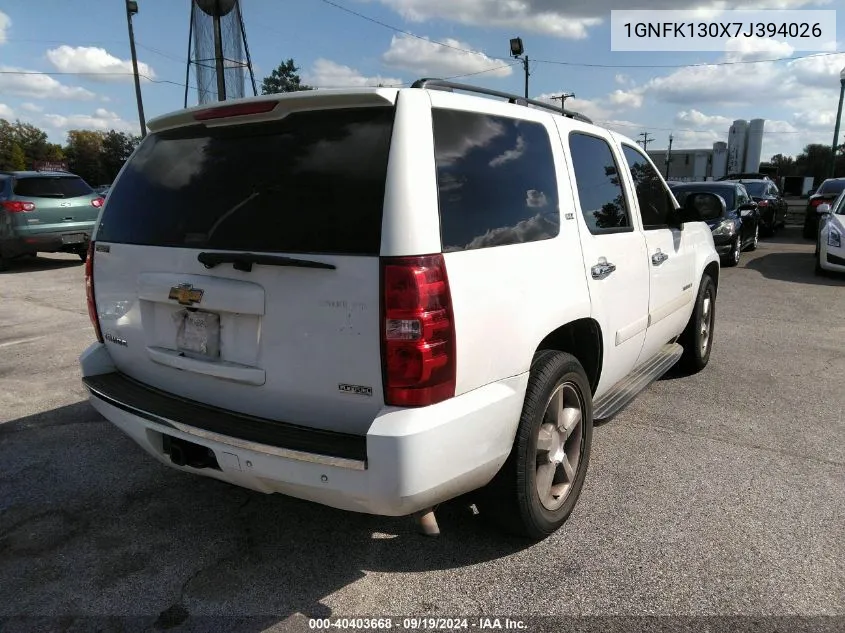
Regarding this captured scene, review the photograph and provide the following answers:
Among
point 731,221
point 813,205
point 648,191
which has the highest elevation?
point 648,191

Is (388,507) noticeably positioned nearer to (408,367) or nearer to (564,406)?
(408,367)

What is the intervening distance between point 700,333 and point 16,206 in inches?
450

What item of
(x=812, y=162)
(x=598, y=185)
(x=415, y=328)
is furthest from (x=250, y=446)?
(x=812, y=162)

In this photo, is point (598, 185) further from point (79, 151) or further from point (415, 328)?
point (79, 151)

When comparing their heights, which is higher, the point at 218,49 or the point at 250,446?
the point at 218,49

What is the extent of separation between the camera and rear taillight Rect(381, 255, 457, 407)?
2.03 m

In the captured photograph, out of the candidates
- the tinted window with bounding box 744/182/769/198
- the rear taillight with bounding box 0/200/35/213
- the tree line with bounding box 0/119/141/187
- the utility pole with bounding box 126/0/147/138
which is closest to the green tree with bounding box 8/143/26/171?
the tree line with bounding box 0/119/141/187

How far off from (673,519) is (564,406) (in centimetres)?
77

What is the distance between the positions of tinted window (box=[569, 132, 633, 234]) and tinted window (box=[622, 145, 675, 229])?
309 mm

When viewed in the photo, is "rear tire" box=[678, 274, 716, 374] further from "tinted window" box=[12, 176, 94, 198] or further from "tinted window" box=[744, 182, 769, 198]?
"tinted window" box=[744, 182, 769, 198]

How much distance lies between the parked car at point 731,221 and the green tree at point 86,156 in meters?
98.4

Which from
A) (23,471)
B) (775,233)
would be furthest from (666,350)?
(775,233)

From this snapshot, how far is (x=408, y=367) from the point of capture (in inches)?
80.8

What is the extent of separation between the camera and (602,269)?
3.09 metres
